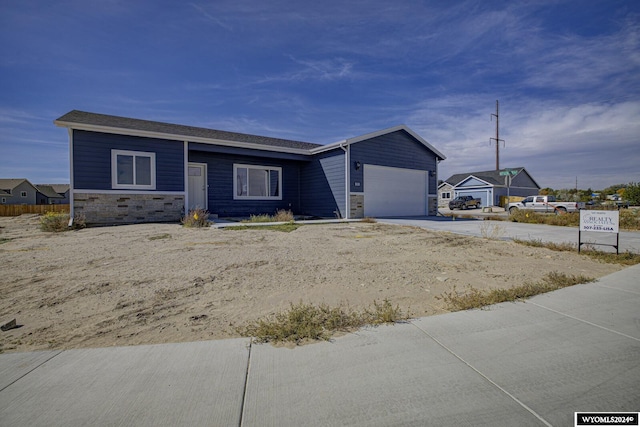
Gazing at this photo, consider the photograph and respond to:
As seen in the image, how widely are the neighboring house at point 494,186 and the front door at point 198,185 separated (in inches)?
1425

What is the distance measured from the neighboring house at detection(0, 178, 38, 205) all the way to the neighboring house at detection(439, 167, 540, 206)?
2688 inches

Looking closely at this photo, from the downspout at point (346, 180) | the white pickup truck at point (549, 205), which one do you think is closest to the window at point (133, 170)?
the downspout at point (346, 180)

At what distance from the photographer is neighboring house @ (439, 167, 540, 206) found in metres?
38.9

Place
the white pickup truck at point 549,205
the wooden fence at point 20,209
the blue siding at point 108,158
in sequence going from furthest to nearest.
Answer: the wooden fence at point 20,209
the white pickup truck at point 549,205
the blue siding at point 108,158

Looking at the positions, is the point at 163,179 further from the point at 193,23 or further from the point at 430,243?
the point at 430,243

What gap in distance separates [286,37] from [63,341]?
11020 millimetres

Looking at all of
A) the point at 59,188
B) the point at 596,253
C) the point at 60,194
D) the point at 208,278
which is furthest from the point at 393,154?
the point at 59,188

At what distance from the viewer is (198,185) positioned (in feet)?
47.2

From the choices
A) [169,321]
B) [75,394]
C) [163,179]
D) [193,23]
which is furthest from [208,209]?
[75,394]

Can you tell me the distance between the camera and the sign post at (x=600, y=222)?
6625mm

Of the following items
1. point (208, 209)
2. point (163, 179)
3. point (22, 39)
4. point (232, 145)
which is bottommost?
point (208, 209)

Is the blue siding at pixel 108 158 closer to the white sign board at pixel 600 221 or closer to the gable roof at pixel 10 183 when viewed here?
the white sign board at pixel 600 221

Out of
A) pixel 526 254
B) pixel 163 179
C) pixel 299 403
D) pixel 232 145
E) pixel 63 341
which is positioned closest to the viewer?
pixel 299 403

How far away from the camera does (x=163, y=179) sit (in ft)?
41.4
